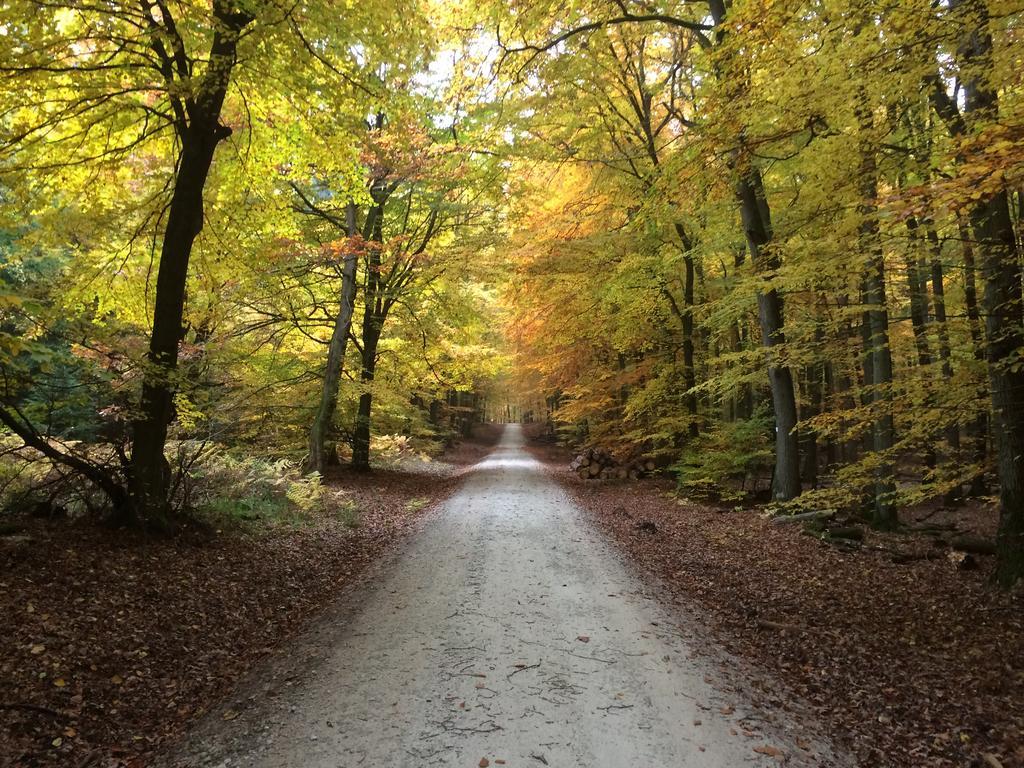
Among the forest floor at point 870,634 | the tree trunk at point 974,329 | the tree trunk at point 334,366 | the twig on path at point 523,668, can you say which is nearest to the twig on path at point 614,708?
the twig on path at point 523,668

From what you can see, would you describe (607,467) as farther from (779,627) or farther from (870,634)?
(870,634)

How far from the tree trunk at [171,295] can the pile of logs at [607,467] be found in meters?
14.0

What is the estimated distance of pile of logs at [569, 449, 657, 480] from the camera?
711 inches

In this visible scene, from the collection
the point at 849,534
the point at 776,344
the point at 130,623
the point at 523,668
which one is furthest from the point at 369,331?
the point at 523,668

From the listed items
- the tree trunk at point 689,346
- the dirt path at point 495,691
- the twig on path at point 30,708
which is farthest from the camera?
the tree trunk at point 689,346

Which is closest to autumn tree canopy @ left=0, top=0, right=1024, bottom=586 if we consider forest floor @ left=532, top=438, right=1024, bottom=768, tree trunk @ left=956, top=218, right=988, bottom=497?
tree trunk @ left=956, top=218, right=988, bottom=497

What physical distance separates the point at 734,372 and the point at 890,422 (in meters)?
2.84

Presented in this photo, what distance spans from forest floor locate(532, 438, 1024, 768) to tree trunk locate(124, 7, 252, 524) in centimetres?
645

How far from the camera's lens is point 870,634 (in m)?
5.14

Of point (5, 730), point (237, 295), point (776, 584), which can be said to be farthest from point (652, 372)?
point (5, 730)

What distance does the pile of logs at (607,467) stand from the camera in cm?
1805

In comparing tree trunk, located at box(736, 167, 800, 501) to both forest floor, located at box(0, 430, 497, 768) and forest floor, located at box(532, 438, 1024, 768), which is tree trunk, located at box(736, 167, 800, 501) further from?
forest floor, located at box(0, 430, 497, 768)

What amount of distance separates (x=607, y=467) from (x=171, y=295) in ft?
48.8

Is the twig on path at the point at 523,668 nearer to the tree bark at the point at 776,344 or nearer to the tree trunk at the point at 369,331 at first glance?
the tree bark at the point at 776,344
